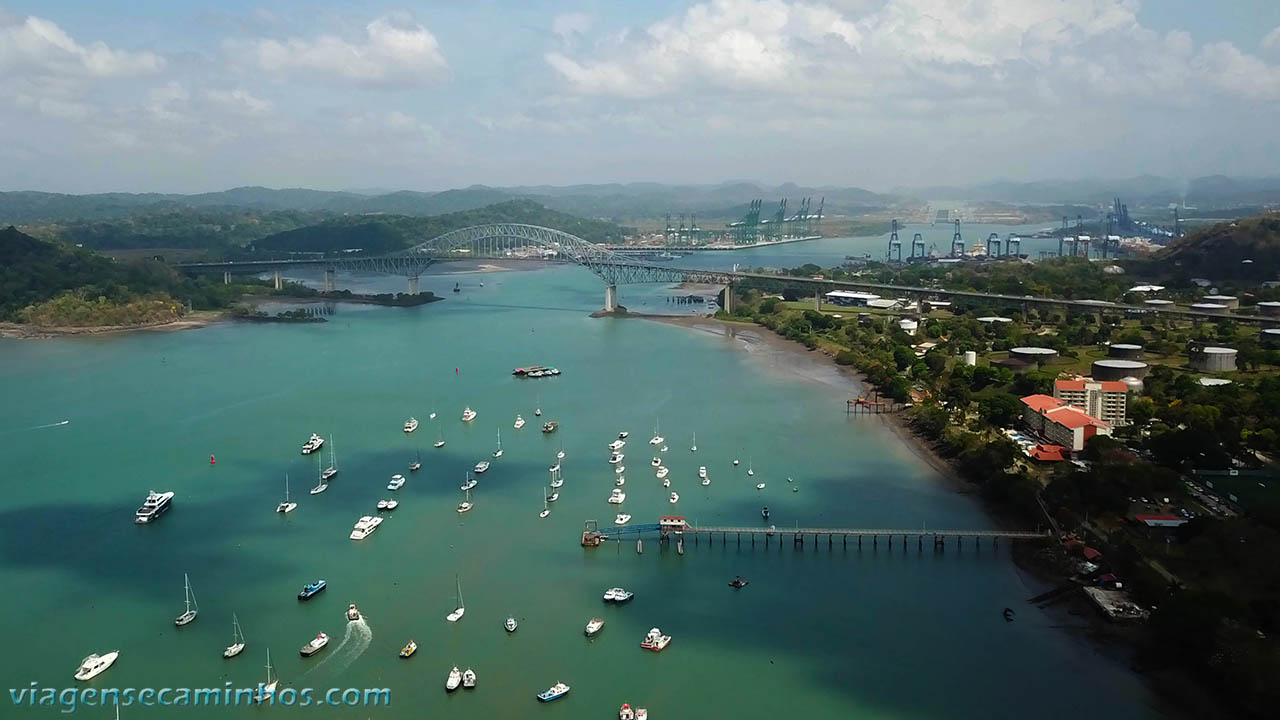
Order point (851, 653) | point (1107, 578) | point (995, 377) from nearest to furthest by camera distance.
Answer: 1. point (851, 653)
2. point (1107, 578)
3. point (995, 377)

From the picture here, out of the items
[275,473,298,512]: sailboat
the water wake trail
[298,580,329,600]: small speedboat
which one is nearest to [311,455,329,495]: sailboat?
[275,473,298,512]: sailboat

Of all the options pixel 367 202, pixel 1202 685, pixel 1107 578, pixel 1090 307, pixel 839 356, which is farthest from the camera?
pixel 367 202

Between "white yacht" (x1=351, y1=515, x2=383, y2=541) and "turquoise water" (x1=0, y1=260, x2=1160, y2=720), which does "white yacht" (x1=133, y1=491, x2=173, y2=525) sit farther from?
"white yacht" (x1=351, y1=515, x2=383, y2=541)

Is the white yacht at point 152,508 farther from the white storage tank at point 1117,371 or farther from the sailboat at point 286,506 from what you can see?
the white storage tank at point 1117,371

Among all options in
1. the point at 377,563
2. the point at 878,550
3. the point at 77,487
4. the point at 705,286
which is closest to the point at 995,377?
the point at 878,550

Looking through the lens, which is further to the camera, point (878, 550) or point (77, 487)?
→ point (77, 487)

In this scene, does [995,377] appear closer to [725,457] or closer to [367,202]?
[725,457]

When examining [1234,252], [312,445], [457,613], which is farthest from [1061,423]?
[1234,252]
